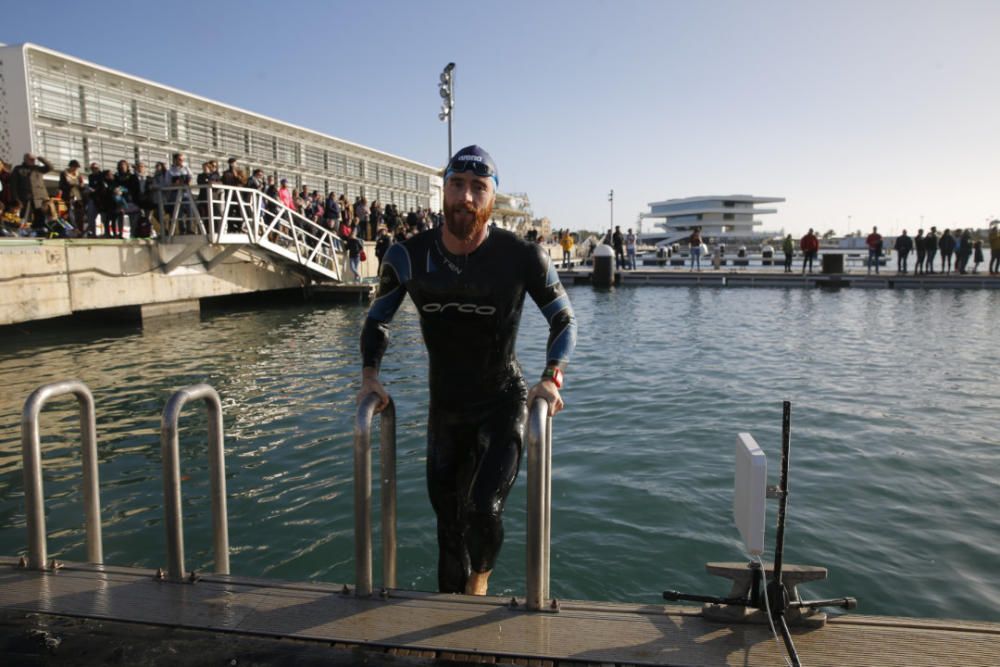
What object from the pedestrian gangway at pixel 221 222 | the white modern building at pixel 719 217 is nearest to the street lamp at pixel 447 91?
the pedestrian gangway at pixel 221 222

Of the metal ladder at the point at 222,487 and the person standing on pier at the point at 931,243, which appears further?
the person standing on pier at the point at 931,243

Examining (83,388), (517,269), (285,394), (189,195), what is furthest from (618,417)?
(189,195)

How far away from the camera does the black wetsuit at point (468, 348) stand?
126 inches

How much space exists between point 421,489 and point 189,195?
42.9ft

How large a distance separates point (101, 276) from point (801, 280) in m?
25.1

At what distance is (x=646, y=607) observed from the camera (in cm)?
271

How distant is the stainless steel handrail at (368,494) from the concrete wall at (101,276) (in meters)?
13.2

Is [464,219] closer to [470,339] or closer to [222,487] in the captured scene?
[470,339]

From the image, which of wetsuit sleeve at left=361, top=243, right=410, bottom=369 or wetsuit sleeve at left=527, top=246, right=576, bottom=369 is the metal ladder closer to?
wetsuit sleeve at left=361, top=243, right=410, bottom=369

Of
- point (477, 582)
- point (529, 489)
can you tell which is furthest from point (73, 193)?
point (529, 489)

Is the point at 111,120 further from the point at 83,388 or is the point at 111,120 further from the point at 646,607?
the point at 646,607

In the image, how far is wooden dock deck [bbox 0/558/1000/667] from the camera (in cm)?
235

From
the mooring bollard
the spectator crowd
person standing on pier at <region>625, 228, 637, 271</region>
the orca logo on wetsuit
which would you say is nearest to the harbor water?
the orca logo on wetsuit

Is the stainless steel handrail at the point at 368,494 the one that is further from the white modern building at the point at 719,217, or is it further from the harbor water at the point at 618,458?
the white modern building at the point at 719,217
